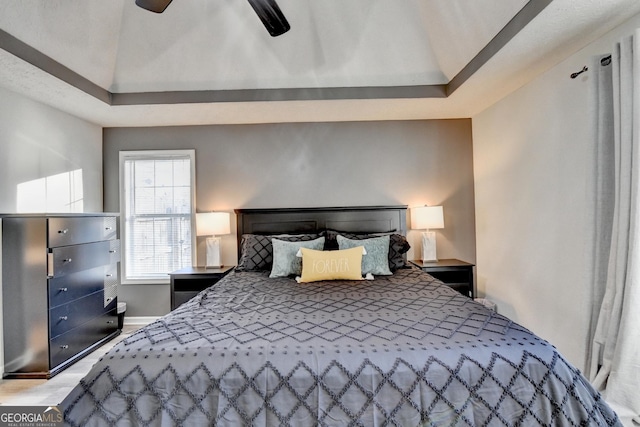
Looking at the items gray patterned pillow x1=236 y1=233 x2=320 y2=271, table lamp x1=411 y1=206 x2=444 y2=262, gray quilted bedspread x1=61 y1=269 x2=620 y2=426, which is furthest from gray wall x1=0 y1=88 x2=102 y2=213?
table lamp x1=411 y1=206 x2=444 y2=262

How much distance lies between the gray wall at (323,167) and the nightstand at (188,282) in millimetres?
487

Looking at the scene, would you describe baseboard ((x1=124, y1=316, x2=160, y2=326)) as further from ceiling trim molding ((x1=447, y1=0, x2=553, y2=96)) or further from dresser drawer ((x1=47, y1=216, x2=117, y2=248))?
ceiling trim molding ((x1=447, y1=0, x2=553, y2=96))

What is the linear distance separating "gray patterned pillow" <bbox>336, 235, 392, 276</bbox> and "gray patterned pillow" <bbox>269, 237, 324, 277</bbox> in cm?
26

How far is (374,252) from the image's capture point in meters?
2.89

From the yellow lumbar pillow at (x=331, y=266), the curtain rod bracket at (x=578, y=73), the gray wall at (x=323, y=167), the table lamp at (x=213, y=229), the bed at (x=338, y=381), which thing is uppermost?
the curtain rod bracket at (x=578, y=73)

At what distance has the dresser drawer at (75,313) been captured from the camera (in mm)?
2535

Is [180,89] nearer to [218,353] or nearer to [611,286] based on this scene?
[218,353]

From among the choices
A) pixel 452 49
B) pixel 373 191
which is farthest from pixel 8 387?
pixel 452 49

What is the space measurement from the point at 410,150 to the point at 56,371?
13.0 ft

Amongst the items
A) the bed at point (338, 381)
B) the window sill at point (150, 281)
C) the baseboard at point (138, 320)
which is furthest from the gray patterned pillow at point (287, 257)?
the baseboard at point (138, 320)

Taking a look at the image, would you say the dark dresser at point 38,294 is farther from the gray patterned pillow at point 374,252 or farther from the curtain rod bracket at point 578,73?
the curtain rod bracket at point 578,73

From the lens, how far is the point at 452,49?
2.68 meters

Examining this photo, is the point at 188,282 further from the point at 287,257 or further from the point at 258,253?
the point at 287,257

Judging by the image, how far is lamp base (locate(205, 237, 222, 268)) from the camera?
11.5ft
